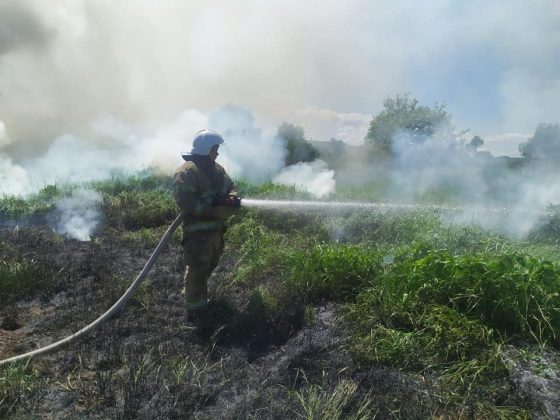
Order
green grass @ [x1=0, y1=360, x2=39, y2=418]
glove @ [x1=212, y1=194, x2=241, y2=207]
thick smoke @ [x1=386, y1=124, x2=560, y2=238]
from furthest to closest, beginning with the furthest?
1. thick smoke @ [x1=386, y1=124, x2=560, y2=238]
2. glove @ [x1=212, y1=194, x2=241, y2=207]
3. green grass @ [x1=0, y1=360, x2=39, y2=418]

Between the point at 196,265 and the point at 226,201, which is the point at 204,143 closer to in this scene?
the point at 226,201

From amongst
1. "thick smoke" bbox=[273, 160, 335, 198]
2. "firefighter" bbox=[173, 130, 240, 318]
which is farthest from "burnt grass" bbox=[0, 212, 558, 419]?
"thick smoke" bbox=[273, 160, 335, 198]

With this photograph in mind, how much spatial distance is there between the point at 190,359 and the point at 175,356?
14 centimetres

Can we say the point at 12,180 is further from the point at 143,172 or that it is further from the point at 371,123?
the point at 371,123

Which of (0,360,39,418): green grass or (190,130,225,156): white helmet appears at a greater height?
(190,130,225,156): white helmet

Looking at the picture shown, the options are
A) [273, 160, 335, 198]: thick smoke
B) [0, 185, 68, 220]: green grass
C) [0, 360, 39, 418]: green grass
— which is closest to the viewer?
[0, 360, 39, 418]: green grass

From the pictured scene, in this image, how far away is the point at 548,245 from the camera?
21.9ft

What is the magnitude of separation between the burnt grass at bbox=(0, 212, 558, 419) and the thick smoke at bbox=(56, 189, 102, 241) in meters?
2.25

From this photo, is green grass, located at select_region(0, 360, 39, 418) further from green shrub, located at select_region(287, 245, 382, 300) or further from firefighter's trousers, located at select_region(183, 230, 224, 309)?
green shrub, located at select_region(287, 245, 382, 300)

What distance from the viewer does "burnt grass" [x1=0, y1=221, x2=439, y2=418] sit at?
10.7ft

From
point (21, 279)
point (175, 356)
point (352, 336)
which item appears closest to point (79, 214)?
point (21, 279)

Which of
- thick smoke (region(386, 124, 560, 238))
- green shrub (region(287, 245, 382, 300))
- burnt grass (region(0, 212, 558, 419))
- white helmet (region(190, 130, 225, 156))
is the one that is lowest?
burnt grass (region(0, 212, 558, 419))

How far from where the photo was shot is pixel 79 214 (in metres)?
9.12

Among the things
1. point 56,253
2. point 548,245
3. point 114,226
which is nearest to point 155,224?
point 114,226
